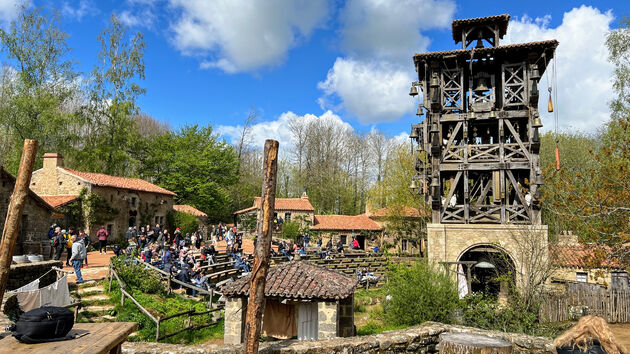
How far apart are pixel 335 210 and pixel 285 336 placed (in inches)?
1416

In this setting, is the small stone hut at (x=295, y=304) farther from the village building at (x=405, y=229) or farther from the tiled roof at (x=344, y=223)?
the tiled roof at (x=344, y=223)

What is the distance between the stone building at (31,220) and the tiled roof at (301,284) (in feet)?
44.5

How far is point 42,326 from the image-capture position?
313 centimetres

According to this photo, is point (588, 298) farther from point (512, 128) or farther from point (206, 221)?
point (206, 221)

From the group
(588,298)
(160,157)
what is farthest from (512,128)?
(160,157)

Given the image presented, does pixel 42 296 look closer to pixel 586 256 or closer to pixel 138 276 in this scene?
pixel 138 276

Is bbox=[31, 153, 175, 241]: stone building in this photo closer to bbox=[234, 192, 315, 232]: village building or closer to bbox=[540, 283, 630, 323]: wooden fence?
bbox=[234, 192, 315, 232]: village building

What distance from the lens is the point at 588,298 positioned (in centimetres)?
1612

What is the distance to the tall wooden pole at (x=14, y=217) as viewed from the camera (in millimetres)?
5047

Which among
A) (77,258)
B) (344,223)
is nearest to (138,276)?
(77,258)

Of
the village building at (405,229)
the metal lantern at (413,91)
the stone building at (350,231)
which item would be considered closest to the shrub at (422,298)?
the metal lantern at (413,91)

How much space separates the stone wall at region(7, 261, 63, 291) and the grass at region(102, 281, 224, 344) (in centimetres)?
204

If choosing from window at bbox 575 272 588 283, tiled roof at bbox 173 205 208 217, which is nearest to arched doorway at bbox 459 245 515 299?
window at bbox 575 272 588 283

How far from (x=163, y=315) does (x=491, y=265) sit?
13.2 m
